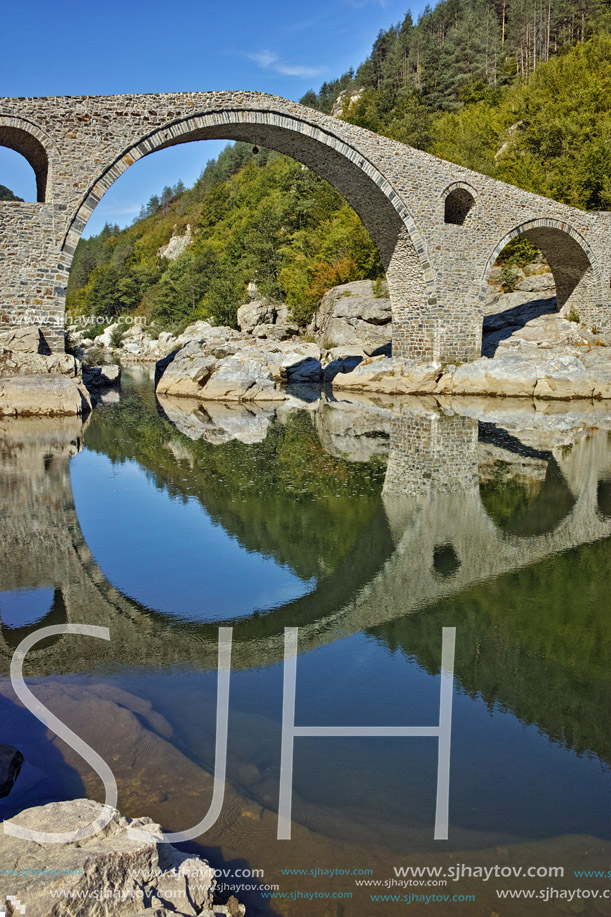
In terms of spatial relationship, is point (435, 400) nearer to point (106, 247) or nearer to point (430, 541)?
point (430, 541)

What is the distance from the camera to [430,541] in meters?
5.84

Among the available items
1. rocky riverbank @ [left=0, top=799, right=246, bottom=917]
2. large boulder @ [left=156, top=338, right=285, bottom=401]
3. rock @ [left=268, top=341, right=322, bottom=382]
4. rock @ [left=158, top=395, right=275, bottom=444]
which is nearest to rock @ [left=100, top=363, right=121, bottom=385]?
large boulder @ [left=156, top=338, right=285, bottom=401]

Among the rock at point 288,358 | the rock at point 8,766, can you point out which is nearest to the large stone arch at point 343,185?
the rock at point 288,358

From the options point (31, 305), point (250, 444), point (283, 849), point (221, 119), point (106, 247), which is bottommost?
point (283, 849)

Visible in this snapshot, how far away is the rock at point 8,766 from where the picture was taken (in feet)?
7.93

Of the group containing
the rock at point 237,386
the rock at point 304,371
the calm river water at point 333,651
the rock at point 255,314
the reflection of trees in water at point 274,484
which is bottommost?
the calm river water at point 333,651

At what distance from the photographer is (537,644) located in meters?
3.91

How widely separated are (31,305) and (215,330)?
20.9 m

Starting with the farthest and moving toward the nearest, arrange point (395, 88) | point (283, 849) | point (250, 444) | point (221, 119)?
point (395, 88) → point (221, 119) → point (250, 444) → point (283, 849)

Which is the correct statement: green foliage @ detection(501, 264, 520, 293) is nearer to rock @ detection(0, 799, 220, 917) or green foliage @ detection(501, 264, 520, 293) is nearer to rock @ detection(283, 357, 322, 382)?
rock @ detection(283, 357, 322, 382)

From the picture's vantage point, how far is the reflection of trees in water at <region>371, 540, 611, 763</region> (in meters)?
3.19

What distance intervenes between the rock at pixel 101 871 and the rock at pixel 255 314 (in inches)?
1261

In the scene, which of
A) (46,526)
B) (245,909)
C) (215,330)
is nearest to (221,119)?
(46,526)

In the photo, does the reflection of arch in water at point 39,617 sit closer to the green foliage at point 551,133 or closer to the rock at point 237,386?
the rock at point 237,386
